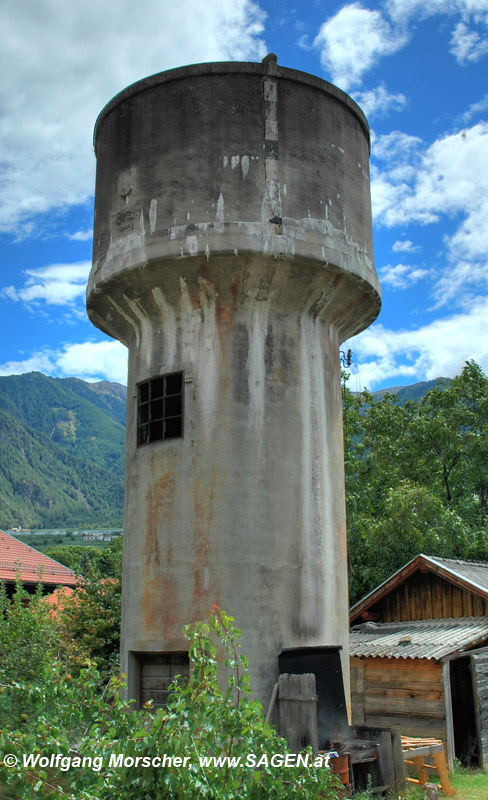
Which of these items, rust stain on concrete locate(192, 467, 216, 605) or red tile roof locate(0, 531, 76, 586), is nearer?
rust stain on concrete locate(192, 467, 216, 605)

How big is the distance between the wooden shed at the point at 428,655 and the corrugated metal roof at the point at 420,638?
0.02 m

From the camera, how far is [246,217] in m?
9.80

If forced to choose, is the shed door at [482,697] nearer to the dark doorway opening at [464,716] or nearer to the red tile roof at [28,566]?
the dark doorway opening at [464,716]

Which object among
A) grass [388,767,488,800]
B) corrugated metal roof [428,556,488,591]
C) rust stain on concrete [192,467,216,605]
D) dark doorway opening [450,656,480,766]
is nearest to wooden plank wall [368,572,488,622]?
corrugated metal roof [428,556,488,591]

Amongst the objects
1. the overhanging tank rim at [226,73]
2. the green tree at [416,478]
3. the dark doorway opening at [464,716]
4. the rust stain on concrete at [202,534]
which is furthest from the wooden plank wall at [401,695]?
the overhanging tank rim at [226,73]

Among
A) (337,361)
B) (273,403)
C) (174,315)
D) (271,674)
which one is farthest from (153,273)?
(271,674)

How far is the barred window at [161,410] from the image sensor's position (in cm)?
1000

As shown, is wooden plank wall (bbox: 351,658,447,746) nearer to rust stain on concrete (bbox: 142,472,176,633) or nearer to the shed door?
the shed door

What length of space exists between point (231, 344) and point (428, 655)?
7280mm

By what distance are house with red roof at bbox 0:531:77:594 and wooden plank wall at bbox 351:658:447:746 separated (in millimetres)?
12171

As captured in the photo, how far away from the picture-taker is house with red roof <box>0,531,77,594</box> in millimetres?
25016

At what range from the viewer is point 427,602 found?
1728 centimetres

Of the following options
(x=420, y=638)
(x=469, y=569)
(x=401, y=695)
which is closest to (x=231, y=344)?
(x=420, y=638)

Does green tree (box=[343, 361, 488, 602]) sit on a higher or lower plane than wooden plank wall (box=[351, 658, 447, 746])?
higher
